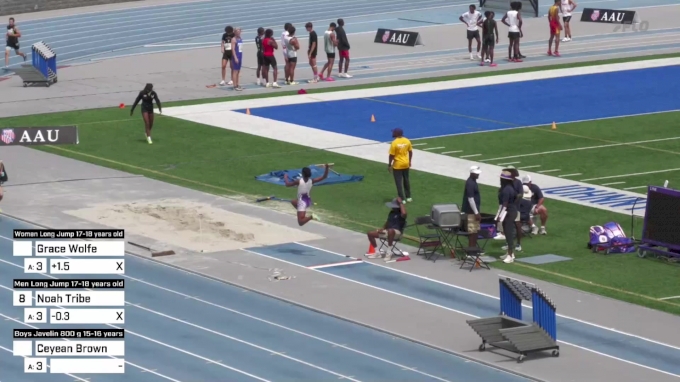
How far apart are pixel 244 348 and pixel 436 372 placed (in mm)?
2733

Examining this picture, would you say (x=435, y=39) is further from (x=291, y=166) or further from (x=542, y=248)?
(x=542, y=248)

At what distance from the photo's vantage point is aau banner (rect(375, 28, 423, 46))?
50219mm

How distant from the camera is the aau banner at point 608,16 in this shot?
54.7 m

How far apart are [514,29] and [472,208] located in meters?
22.5

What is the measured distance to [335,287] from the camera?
74.7 feet

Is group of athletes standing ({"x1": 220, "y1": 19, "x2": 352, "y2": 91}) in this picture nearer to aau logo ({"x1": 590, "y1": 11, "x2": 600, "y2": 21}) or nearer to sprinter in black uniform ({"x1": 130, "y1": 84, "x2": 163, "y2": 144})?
sprinter in black uniform ({"x1": 130, "y1": 84, "x2": 163, "y2": 144})

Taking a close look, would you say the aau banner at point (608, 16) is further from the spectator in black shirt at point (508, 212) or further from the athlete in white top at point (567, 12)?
the spectator in black shirt at point (508, 212)

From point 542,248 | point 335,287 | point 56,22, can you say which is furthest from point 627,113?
point 56,22

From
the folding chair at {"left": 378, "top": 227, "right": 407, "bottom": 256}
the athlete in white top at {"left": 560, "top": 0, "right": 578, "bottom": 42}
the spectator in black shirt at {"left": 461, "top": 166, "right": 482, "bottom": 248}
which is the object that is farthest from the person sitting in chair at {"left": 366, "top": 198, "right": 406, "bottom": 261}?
the athlete in white top at {"left": 560, "top": 0, "right": 578, "bottom": 42}

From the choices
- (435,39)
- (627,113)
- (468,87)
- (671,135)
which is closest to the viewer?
(671,135)

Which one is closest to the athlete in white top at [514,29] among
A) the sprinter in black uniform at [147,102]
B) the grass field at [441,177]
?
the grass field at [441,177]

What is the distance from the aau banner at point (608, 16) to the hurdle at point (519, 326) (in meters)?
36.0

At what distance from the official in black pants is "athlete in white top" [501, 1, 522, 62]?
73.1 ft

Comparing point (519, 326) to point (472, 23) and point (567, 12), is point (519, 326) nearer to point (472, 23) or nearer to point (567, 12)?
point (472, 23)
